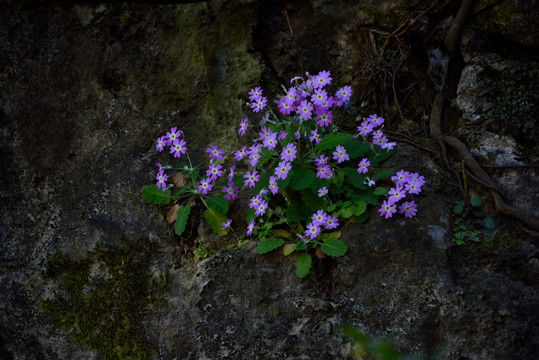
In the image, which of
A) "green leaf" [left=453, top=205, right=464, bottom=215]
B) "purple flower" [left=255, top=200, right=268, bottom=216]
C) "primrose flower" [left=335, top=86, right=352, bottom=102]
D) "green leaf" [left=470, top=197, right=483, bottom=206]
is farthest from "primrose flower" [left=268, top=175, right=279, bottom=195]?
"green leaf" [left=470, top=197, right=483, bottom=206]

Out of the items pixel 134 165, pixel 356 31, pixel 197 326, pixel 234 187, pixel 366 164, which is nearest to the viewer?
pixel 197 326

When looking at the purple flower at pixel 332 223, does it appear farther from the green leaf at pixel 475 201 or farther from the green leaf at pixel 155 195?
the green leaf at pixel 155 195

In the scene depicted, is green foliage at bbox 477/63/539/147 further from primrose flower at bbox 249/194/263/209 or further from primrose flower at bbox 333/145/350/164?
primrose flower at bbox 249/194/263/209

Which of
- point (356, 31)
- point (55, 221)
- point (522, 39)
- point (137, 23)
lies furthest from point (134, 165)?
point (522, 39)

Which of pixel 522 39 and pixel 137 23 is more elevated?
pixel 137 23

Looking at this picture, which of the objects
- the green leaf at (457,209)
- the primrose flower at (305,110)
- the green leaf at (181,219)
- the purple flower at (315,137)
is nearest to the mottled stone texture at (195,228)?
the green leaf at (457,209)

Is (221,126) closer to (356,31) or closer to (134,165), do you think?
(134,165)
